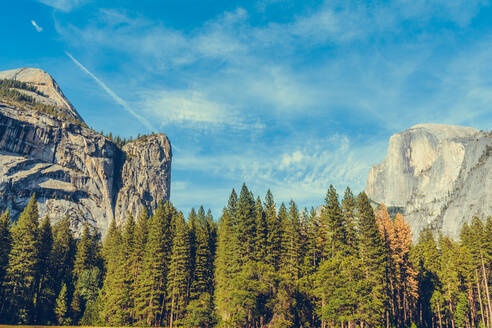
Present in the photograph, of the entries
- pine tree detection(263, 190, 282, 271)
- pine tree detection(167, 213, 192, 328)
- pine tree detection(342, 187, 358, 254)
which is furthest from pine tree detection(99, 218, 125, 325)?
pine tree detection(342, 187, 358, 254)

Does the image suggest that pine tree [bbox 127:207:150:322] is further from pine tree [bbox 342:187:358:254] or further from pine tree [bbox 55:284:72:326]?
pine tree [bbox 342:187:358:254]

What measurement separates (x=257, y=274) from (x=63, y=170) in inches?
5446

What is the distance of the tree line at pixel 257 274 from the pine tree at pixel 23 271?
0.57 feet

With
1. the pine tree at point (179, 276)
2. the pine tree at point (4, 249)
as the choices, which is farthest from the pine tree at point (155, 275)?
the pine tree at point (4, 249)

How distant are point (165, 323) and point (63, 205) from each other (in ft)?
378

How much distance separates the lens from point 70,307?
61.6 meters

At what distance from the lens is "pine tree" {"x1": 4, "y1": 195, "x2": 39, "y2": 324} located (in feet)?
165

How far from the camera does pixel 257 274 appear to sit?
44.7 metres

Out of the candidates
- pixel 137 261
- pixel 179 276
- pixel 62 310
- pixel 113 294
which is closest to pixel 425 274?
pixel 179 276

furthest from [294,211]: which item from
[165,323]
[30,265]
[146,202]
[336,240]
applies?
[146,202]

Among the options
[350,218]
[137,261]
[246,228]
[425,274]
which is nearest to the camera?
[350,218]

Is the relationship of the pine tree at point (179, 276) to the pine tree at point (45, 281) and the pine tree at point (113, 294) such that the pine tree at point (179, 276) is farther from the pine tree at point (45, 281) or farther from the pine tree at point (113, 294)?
the pine tree at point (45, 281)

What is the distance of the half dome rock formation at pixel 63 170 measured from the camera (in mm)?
139250

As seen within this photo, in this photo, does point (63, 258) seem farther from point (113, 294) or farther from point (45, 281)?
point (113, 294)
